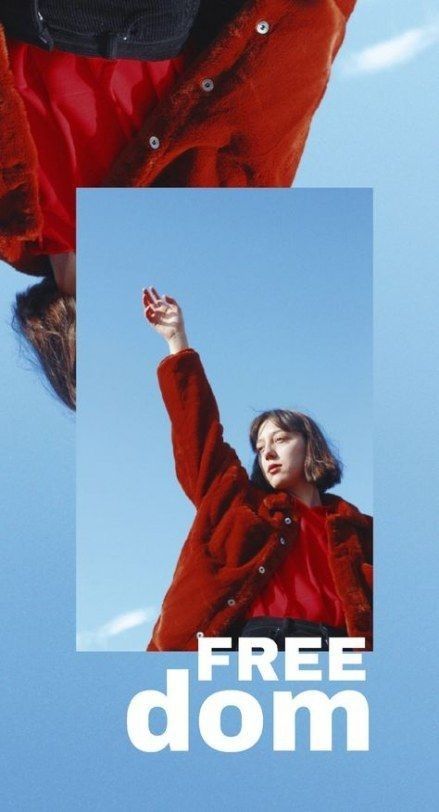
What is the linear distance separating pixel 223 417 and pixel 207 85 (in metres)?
0.33

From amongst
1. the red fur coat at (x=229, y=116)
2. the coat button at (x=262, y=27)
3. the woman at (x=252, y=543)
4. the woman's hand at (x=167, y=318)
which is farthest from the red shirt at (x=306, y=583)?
the coat button at (x=262, y=27)

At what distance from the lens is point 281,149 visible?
151cm

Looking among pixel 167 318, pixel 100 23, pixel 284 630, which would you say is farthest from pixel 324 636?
pixel 100 23

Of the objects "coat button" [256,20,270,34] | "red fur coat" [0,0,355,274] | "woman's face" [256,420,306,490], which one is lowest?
"woman's face" [256,420,306,490]

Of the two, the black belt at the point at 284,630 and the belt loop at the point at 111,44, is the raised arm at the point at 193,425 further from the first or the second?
the belt loop at the point at 111,44

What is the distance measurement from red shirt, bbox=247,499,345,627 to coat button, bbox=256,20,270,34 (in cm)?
47

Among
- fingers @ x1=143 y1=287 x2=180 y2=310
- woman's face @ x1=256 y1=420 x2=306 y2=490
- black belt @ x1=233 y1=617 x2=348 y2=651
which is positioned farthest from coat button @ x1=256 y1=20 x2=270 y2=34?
black belt @ x1=233 y1=617 x2=348 y2=651

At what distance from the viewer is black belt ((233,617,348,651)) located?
1.49 metres

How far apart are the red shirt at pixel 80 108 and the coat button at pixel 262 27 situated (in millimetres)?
85

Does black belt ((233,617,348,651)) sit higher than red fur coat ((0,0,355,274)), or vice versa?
red fur coat ((0,0,355,274))

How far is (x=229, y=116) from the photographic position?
1.48 m

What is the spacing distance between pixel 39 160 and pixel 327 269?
310mm

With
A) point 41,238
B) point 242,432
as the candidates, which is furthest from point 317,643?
point 41,238

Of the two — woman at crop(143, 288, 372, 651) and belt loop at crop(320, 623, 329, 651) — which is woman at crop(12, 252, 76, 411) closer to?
woman at crop(143, 288, 372, 651)
